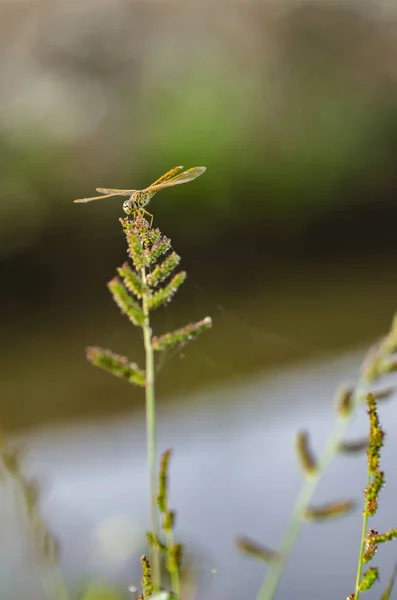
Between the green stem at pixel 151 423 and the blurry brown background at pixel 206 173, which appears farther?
the blurry brown background at pixel 206 173

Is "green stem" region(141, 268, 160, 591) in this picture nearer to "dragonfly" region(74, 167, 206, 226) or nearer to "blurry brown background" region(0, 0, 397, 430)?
"dragonfly" region(74, 167, 206, 226)

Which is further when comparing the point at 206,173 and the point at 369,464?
the point at 206,173

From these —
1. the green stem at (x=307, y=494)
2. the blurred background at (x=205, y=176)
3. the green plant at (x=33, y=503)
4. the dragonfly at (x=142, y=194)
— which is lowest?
the green stem at (x=307, y=494)

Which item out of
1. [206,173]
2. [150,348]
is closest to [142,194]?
[150,348]

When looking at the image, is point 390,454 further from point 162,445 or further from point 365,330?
point 365,330

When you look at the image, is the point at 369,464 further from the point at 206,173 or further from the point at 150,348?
the point at 206,173

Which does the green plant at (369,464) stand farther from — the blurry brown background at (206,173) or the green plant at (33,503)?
the blurry brown background at (206,173)

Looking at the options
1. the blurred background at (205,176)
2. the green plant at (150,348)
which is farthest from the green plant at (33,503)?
the blurred background at (205,176)

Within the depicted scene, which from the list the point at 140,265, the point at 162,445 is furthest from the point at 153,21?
the point at 140,265
